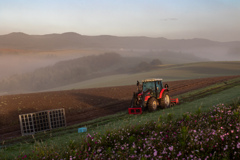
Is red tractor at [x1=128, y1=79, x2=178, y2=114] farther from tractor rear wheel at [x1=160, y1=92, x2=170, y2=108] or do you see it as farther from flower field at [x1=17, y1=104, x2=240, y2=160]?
flower field at [x1=17, y1=104, x2=240, y2=160]

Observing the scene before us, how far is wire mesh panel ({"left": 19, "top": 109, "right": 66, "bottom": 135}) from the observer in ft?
56.9

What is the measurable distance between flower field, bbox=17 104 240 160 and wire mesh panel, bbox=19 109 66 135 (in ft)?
33.4

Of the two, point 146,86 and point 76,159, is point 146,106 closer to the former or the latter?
point 146,86

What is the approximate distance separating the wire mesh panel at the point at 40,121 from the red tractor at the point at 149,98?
19.6 ft

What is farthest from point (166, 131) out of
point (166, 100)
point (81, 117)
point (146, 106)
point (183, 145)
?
point (81, 117)

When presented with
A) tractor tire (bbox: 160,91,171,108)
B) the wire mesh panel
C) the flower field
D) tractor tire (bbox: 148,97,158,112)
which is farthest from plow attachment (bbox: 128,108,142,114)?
the flower field

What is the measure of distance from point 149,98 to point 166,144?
11627mm

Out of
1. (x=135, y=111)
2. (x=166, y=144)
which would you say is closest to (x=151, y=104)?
(x=135, y=111)

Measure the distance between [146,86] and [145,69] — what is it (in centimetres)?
7878

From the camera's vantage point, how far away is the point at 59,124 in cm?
1909

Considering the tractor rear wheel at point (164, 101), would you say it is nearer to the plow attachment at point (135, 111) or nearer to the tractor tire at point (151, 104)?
the tractor tire at point (151, 104)

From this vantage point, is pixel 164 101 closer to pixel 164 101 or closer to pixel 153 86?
pixel 164 101

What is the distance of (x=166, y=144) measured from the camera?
6.83 metres

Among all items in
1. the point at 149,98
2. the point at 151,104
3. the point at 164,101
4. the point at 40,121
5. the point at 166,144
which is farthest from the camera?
the point at 164,101
